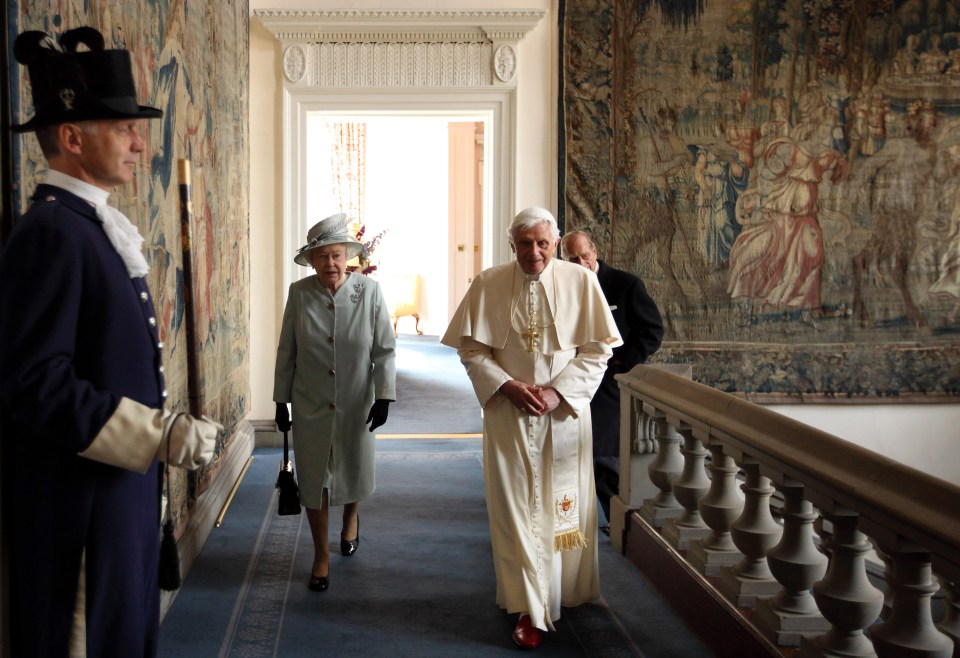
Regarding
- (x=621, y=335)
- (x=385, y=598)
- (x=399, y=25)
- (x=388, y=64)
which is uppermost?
(x=399, y=25)

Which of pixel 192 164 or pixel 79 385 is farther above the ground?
pixel 192 164

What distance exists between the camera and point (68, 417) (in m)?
2.10

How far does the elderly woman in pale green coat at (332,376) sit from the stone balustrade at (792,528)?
1503 mm

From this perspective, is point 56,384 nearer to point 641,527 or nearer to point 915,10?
point 641,527

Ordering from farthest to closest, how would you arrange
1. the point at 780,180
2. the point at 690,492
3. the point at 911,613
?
1. the point at 780,180
2. the point at 690,492
3. the point at 911,613

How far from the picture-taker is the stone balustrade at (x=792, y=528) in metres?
2.48

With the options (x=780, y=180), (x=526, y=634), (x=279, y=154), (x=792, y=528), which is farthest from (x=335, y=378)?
(x=780, y=180)

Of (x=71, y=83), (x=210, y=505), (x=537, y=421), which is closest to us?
(x=71, y=83)

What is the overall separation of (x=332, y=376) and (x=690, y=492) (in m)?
1.99

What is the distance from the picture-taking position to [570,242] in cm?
588

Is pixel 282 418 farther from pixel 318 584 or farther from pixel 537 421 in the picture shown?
pixel 537 421

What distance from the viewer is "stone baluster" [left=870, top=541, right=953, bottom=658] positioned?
8.10 feet

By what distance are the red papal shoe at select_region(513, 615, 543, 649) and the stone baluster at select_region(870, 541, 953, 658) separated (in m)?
1.78

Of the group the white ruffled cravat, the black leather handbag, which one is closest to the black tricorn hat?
the white ruffled cravat
